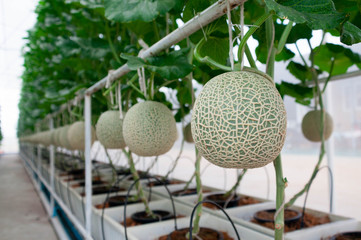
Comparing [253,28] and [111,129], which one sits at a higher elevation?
[253,28]

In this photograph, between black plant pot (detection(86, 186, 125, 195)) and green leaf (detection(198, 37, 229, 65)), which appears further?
black plant pot (detection(86, 186, 125, 195))

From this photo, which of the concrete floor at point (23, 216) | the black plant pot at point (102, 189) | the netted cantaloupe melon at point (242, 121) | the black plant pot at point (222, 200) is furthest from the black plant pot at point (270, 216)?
the concrete floor at point (23, 216)

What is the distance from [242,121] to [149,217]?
1150mm

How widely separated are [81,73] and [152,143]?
1.74m

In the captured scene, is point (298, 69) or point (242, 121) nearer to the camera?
point (242, 121)

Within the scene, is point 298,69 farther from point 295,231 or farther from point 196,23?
point 196,23

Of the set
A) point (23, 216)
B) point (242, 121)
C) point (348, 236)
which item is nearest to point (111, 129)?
point (242, 121)

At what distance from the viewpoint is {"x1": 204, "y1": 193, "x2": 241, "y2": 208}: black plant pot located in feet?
5.30

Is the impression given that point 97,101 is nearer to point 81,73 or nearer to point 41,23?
point 81,73

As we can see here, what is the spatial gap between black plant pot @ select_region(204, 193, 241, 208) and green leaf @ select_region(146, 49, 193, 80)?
2.92 ft

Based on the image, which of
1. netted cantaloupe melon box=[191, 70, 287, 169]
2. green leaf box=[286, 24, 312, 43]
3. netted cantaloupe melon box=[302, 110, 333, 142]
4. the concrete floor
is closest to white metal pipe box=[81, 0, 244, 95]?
netted cantaloupe melon box=[191, 70, 287, 169]

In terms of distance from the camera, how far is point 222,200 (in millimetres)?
1682

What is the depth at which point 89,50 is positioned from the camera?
1.48 m

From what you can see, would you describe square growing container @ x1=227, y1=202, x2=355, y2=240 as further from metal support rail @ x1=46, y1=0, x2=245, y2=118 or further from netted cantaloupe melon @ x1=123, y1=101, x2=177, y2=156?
metal support rail @ x1=46, y1=0, x2=245, y2=118
